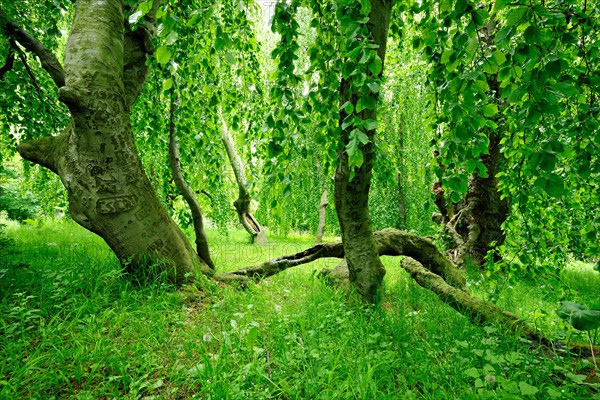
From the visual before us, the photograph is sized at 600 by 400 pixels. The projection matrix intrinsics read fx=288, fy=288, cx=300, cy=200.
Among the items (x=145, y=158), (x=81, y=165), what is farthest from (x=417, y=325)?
(x=145, y=158)

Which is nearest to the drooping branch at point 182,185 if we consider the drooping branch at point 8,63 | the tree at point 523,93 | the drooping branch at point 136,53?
the drooping branch at point 136,53

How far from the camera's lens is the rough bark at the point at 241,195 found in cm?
657

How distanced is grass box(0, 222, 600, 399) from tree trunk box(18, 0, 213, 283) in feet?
1.05

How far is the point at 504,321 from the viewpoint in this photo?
209 cm

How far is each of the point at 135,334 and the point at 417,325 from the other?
199 cm

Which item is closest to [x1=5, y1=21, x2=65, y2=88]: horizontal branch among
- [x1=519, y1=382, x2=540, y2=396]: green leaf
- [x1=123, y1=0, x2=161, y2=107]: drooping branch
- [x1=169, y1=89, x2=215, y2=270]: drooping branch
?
[x1=123, y1=0, x2=161, y2=107]: drooping branch

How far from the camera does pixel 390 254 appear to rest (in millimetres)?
3416

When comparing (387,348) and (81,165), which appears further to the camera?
(81,165)

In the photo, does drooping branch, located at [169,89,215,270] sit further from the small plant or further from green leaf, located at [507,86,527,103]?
the small plant

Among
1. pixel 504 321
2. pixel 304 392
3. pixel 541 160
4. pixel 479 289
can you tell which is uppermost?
pixel 541 160

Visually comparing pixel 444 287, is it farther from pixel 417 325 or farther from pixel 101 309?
pixel 101 309

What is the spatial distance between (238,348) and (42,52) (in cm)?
315

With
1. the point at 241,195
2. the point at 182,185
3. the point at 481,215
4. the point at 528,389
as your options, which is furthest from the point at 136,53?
the point at 481,215

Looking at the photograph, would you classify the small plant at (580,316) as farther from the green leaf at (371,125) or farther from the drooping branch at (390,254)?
the drooping branch at (390,254)
